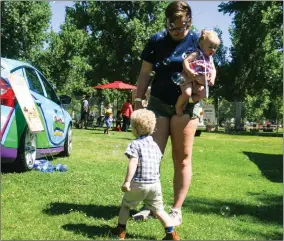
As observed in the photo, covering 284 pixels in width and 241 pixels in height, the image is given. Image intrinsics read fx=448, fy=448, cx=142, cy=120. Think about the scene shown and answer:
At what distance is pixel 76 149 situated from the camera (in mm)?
10047

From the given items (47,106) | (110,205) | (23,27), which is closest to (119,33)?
(23,27)

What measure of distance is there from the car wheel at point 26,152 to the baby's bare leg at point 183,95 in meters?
2.80

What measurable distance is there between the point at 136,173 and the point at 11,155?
2680 mm

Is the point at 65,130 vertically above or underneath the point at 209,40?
underneath

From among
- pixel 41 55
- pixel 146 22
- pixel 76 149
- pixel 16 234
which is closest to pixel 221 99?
pixel 146 22

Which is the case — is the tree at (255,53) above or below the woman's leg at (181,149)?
above

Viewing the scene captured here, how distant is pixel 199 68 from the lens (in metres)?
3.86

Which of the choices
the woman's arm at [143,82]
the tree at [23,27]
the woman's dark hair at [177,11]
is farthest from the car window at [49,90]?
the tree at [23,27]

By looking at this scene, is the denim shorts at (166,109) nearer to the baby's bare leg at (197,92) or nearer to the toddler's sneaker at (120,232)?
the baby's bare leg at (197,92)

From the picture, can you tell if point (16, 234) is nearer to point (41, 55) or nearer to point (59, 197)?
point (59, 197)

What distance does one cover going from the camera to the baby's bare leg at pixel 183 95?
151 inches

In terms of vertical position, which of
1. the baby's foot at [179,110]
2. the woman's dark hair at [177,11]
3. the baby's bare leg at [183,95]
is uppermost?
the woman's dark hair at [177,11]

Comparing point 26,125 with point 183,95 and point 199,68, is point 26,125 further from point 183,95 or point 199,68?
point 199,68

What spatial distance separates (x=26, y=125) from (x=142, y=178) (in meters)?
2.90
